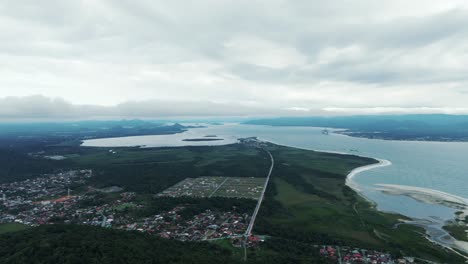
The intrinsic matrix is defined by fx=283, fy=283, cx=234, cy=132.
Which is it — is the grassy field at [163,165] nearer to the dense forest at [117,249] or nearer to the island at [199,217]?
the island at [199,217]

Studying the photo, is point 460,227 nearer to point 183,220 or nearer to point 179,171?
point 183,220

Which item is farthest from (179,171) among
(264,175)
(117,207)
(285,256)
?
(285,256)

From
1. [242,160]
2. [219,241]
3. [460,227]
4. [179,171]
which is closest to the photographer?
[219,241]

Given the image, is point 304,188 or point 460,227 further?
point 304,188

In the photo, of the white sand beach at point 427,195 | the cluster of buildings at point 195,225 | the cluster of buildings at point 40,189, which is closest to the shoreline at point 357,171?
the white sand beach at point 427,195

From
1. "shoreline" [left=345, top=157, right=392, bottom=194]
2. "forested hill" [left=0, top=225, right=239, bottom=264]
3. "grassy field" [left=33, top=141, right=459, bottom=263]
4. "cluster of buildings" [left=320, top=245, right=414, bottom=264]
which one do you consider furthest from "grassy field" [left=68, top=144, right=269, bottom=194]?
"cluster of buildings" [left=320, top=245, right=414, bottom=264]

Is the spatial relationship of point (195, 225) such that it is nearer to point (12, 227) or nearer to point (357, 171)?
point (12, 227)
